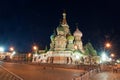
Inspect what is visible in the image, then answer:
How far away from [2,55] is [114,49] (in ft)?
144

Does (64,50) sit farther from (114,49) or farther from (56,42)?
(114,49)

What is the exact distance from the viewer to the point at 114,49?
105062mm

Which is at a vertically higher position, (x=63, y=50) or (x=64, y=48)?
(x=64, y=48)

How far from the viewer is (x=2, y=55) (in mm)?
101250

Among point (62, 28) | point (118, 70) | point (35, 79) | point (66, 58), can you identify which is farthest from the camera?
point (62, 28)

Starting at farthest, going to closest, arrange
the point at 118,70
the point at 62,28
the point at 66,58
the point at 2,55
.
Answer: the point at 2,55
the point at 62,28
the point at 66,58
the point at 118,70

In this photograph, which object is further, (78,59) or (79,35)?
(79,35)

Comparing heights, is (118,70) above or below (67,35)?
below

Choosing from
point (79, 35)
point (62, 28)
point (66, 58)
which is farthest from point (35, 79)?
point (79, 35)

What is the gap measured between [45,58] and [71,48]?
8.48 meters

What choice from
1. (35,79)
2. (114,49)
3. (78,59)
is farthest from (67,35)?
(35,79)

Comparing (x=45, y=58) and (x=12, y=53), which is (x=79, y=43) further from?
(x=12, y=53)

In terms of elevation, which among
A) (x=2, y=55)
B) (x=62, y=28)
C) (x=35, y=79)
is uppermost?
(x=62, y=28)

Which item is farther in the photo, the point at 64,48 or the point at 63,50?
the point at 64,48
